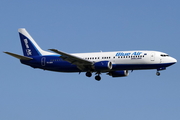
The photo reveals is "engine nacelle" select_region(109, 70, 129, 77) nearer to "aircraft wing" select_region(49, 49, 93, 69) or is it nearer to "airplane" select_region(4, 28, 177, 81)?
"airplane" select_region(4, 28, 177, 81)

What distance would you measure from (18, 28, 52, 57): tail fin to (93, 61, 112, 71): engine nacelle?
11.1 m

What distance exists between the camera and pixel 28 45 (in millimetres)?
83188

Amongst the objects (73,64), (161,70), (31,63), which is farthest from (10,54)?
(161,70)

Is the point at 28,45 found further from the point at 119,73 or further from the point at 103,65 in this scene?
the point at 119,73

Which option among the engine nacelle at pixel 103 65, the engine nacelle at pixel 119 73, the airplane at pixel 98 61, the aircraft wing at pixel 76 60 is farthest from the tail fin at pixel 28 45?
the engine nacelle at pixel 119 73

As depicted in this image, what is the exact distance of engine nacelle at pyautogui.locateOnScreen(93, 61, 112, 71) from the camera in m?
73.2

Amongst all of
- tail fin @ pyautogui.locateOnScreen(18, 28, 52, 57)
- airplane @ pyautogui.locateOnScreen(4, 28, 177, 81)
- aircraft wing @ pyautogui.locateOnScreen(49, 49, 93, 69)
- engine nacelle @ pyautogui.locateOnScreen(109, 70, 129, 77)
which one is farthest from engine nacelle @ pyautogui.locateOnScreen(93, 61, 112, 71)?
tail fin @ pyautogui.locateOnScreen(18, 28, 52, 57)

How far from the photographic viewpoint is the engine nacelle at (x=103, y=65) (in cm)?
7320

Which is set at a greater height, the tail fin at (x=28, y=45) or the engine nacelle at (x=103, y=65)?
the tail fin at (x=28, y=45)

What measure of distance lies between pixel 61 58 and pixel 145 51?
1430 cm

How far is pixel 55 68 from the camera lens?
7888cm

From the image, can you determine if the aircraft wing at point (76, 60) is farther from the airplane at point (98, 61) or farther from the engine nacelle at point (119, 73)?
the engine nacelle at point (119, 73)

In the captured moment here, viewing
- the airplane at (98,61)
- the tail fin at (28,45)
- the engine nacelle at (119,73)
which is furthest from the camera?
the tail fin at (28,45)

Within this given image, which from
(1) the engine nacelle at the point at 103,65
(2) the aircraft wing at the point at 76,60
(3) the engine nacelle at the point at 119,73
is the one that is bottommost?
(3) the engine nacelle at the point at 119,73
